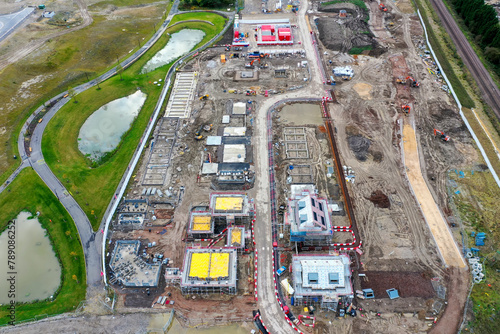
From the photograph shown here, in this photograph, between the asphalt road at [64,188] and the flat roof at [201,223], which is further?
the flat roof at [201,223]

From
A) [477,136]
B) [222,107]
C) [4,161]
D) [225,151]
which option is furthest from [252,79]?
[4,161]

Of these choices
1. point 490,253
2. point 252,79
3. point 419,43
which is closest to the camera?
point 490,253

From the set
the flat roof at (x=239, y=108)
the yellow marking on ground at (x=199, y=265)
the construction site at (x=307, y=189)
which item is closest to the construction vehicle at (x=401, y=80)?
the construction site at (x=307, y=189)

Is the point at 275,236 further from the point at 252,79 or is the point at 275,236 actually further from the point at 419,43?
the point at 419,43

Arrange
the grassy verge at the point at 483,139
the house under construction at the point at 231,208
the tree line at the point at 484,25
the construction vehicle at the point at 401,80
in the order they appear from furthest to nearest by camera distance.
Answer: the tree line at the point at 484,25, the construction vehicle at the point at 401,80, the grassy verge at the point at 483,139, the house under construction at the point at 231,208

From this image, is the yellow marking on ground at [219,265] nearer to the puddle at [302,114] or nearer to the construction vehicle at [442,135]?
the puddle at [302,114]

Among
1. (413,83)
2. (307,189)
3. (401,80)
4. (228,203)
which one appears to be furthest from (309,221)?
(401,80)

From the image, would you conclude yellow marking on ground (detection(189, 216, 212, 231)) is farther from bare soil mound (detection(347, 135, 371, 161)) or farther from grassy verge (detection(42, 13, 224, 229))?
bare soil mound (detection(347, 135, 371, 161))
